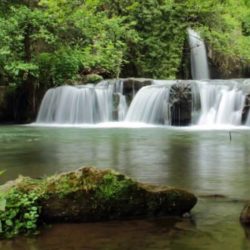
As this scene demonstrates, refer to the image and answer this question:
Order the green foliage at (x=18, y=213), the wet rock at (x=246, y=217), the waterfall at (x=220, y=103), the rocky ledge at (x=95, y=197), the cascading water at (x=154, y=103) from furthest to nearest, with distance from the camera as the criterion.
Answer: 1. the cascading water at (x=154, y=103)
2. the waterfall at (x=220, y=103)
3. the rocky ledge at (x=95, y=197)
4. the wet rock at (x=246, y=217)
5. the green foliage at (x=18, y=213)

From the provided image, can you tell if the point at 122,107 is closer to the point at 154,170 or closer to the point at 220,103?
the point at 220,103

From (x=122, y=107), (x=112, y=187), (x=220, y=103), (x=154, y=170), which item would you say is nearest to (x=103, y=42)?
(x=122, y=107)

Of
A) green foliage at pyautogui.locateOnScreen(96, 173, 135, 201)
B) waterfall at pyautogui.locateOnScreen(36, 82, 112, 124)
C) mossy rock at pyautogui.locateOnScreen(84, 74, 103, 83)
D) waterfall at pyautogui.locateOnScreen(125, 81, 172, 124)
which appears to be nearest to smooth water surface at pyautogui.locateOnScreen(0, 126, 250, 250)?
green foliage at pyautogui.locateOnScreen(96, 173, 135, 201)

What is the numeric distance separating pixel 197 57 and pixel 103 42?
22.7 ft

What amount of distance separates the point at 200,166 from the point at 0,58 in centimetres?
1469

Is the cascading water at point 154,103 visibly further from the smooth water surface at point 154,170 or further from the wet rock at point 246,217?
the wet rock at point 246,217

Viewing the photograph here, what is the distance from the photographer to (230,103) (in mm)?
19938

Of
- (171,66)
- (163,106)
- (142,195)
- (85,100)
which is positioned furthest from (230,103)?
(142,195)

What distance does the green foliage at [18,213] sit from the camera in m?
4.97

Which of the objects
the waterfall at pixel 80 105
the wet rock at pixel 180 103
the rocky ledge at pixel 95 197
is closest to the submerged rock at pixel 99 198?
the rocky ledge at pixel 95 197

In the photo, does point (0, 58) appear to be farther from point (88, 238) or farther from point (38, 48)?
point (88, 238)

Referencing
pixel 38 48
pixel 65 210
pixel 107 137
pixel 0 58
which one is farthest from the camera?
pixel 38 48

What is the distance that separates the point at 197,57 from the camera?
2947cm

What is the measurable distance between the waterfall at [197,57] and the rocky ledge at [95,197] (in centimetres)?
2398
